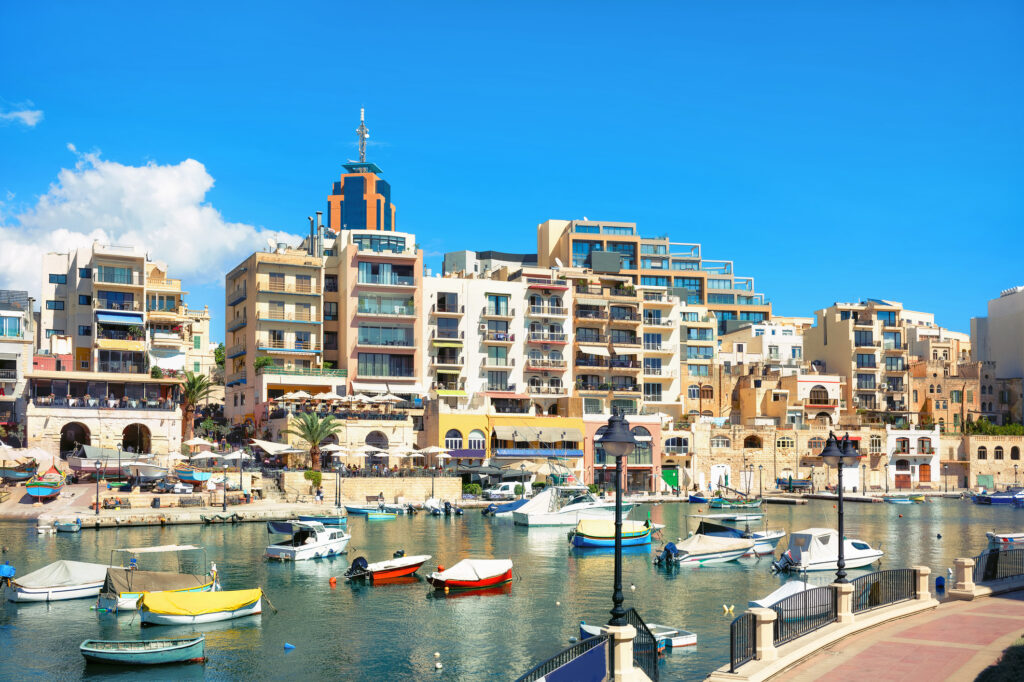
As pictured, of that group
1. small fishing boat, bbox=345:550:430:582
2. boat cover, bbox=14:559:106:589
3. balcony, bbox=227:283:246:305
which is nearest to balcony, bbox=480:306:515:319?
balcony, bbox=227:283:246:305

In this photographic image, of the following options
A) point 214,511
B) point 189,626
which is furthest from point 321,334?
point 189,626

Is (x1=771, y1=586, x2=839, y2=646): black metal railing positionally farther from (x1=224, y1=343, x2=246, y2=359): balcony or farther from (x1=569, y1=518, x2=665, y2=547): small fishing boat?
(x1=224, y1=343, x2=246, y2=359): balcony

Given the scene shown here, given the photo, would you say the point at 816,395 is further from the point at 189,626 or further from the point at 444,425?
the point at 189,626

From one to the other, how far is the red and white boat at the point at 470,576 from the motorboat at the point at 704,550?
1016 cm

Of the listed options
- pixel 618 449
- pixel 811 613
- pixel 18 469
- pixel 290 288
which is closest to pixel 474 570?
pixel 811 613

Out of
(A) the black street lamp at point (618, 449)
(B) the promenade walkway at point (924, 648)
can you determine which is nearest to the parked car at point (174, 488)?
(B) the promenade walkway at point (924, 648)

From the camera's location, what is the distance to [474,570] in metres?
40.9

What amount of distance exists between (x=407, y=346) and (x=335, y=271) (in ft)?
32.6

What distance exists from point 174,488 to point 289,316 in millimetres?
23400

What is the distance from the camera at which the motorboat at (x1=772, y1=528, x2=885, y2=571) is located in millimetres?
46250

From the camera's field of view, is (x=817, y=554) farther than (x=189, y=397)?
No

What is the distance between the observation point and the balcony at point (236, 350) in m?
89.7

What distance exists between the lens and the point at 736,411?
109 m

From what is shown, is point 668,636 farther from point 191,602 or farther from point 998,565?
point 191,602
